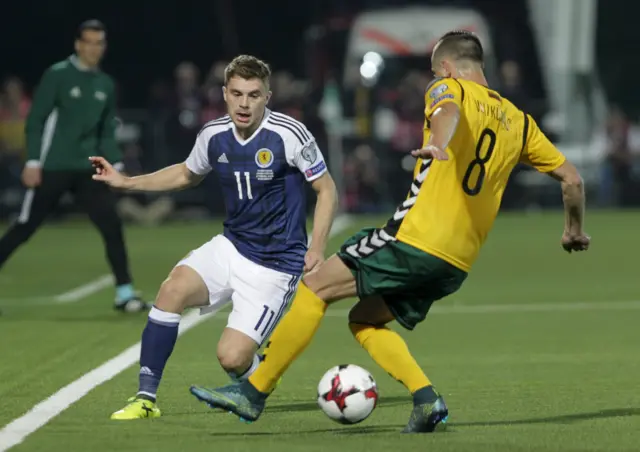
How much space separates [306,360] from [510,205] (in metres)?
15.7

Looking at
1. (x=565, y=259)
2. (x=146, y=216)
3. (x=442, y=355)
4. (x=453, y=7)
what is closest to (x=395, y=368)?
(x=442, y=355)

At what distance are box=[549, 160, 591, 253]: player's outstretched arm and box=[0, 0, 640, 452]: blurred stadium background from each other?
86 cm

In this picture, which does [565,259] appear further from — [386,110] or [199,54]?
[199,54]

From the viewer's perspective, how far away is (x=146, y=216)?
25.0m

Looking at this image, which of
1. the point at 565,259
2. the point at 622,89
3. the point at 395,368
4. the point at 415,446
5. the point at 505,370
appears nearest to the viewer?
the point at 415,446

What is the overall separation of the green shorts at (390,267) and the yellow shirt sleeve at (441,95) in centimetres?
62

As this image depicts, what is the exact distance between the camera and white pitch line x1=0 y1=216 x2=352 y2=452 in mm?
8016

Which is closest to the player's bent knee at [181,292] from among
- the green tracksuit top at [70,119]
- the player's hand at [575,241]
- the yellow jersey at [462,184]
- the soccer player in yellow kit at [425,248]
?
the soccer player in yellow kit at [425,248]

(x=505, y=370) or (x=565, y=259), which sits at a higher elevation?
(x=505, y=370)

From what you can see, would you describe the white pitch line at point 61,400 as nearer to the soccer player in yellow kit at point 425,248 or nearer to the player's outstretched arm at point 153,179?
the soccer player in yellow kit at point 425,248

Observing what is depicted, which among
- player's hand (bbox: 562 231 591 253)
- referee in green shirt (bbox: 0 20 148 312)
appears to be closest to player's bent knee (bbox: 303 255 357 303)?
player's hand (bbox: 562 231 591 253)

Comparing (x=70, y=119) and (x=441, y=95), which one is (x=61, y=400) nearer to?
(x=441, y=95)

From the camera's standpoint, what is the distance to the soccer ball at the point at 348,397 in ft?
26.5

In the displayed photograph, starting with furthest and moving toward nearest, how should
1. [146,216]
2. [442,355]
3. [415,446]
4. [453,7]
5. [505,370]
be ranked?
[453,7] → [146,216] → [442,355] → [505,370] → [415,446]
